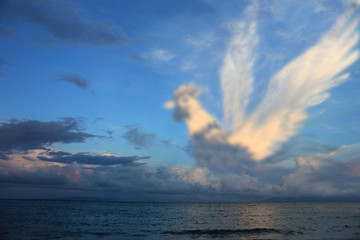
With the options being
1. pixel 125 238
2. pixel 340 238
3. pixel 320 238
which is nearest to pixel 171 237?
pixel 125 238

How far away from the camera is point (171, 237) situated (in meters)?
38.8

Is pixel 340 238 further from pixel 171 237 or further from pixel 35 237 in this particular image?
pixel 35 237

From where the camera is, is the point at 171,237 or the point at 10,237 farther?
the point at 171,237

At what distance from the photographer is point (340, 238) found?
36.7 meters

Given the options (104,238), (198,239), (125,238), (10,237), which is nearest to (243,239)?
(198,239)

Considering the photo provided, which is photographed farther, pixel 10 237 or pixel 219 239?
pixel 219 239

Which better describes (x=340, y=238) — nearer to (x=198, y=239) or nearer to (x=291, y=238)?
(x=291, y=238)

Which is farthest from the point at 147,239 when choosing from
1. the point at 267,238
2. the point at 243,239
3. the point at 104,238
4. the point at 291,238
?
the point at 291,238

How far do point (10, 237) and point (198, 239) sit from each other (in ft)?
93.7

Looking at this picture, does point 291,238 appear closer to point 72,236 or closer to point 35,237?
point 72,236

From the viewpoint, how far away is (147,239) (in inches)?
1457

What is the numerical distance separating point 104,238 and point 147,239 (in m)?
6.89

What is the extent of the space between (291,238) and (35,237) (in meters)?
40.6

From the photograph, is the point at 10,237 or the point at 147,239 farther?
the point at 147,239
